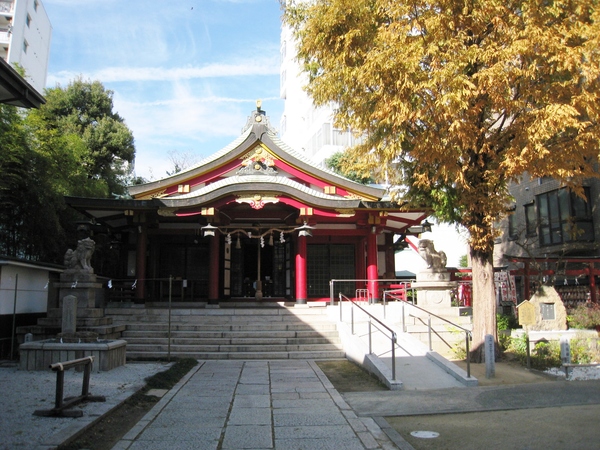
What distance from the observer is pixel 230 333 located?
533 inches

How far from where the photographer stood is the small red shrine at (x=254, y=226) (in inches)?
655

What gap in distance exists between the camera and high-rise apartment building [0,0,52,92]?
121 ft

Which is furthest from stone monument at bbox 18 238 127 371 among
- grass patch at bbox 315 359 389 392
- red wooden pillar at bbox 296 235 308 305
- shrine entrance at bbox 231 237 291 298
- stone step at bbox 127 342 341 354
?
shrine entrance at bbox 231 237 291 298

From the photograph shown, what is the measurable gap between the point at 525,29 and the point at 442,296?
25.3 feet

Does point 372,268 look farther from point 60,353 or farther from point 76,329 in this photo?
point 60,353

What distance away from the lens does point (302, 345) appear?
13.0 meters

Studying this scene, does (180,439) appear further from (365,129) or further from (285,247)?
(285,247)

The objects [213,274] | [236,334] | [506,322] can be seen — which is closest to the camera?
[236,334]

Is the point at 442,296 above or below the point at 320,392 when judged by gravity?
above

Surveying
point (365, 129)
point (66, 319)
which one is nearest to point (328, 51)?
point (365, 129)

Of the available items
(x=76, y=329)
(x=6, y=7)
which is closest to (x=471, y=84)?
(x=76, y=329)

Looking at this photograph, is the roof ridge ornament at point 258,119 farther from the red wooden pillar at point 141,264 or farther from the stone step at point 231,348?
the stone step at point 231,348

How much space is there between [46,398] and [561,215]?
22.4 metres

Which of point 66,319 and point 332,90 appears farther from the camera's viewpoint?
point 332,90
